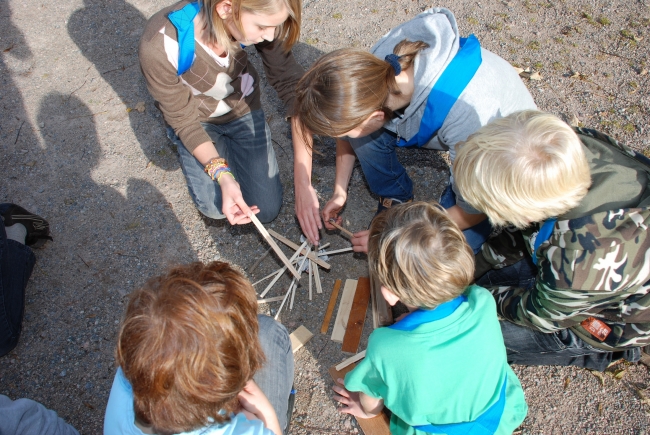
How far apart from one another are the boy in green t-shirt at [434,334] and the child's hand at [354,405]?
0.47 m

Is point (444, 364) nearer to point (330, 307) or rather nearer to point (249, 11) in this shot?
point (330, 307)

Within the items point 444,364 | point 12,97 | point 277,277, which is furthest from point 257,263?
point 12,97

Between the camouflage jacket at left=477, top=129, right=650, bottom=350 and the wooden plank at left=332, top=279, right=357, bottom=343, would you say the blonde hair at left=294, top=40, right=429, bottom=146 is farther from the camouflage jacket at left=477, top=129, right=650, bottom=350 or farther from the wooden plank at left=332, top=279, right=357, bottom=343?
the wooden plank at left=332, top=279, right=357, bottom=343

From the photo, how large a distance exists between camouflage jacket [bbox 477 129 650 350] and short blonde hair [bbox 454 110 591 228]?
11 centimetres

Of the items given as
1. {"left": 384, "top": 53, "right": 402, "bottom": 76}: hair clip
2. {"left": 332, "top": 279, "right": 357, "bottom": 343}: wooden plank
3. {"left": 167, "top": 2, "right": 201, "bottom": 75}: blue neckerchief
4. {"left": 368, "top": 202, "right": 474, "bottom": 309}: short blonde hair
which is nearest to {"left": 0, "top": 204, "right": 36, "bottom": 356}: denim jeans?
{"left": 167, "top": 2, "right": 201, "bottom": 75}: blue neckerchief

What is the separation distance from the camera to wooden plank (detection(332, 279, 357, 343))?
3033mm

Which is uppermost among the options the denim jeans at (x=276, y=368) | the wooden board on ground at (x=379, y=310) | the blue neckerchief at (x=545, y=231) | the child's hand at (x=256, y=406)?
the blue neckerchief at (x=545, y=231)

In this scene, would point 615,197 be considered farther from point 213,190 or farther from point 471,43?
point 213,190

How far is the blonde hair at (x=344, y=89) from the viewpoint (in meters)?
2.20

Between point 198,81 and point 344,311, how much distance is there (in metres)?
1.84

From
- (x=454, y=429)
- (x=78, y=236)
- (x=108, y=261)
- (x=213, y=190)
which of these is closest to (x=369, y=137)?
(x=213, y=190)

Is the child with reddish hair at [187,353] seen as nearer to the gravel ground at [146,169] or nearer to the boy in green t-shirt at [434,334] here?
the boy in green t-shirt at [434,334]

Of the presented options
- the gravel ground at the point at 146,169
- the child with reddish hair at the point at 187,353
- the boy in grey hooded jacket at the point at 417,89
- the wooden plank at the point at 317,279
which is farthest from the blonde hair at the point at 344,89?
the gravel ground at the point at 146,169

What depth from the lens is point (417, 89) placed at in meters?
2.38
